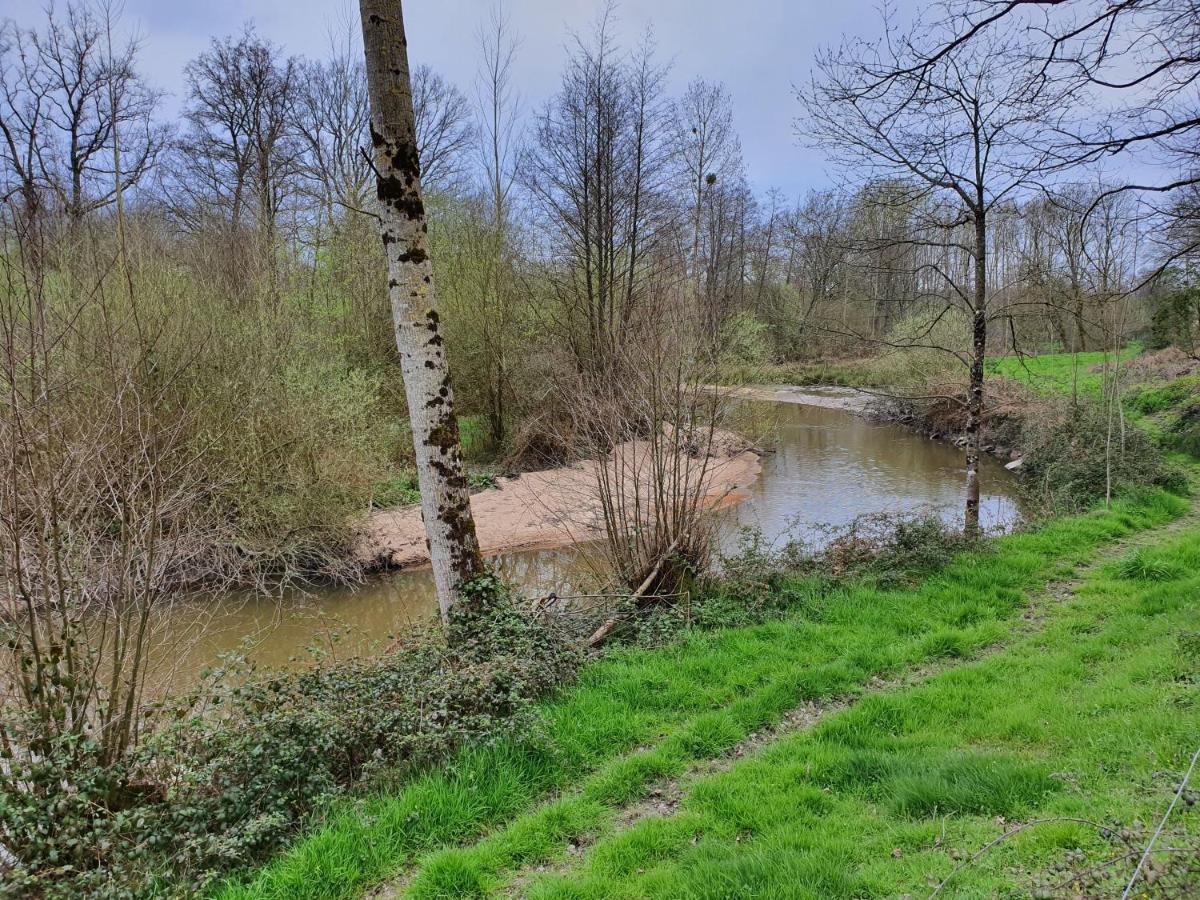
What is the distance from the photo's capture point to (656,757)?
3.62 metres

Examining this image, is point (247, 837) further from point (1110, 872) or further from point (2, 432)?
point (1110, 872)

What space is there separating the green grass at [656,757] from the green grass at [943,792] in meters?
0.03

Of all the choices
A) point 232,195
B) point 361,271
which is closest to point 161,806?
point 361,271

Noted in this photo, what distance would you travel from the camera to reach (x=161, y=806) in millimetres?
3236

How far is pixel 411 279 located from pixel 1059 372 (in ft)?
72.0

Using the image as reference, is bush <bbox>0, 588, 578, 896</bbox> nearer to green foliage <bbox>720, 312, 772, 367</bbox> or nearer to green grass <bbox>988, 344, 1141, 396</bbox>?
green foliage <bbox>720, 312, 772, 367</bbox>

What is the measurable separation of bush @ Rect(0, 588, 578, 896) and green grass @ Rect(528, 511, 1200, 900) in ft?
4.22

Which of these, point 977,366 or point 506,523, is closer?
point 977,366

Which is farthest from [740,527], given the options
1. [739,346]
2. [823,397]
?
[823,397]

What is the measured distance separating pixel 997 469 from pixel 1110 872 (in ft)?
52.0

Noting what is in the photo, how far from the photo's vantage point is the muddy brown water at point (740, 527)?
6.73 meters

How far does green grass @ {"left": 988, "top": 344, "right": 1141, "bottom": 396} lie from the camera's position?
14.3 meters

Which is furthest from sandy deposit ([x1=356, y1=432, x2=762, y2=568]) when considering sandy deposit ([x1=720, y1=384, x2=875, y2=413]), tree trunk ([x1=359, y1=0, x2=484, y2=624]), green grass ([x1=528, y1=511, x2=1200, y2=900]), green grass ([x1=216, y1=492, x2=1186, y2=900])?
sandy deposit ([x1=720, y1=384, x2=875, y2=413])

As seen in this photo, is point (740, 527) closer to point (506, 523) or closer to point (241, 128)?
point (506, 523)
